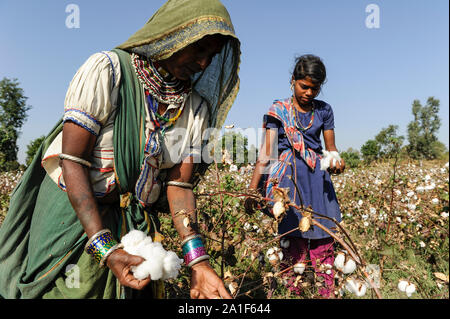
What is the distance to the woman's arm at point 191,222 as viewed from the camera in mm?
1193

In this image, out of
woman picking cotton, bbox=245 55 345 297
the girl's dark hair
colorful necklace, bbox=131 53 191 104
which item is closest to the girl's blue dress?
woman picking cotton, bbox=245 55 345 297

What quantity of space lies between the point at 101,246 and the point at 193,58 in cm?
74

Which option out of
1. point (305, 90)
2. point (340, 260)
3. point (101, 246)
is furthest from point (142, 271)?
point (305, 90)

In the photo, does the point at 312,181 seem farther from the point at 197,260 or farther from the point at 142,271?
the point at 142,271

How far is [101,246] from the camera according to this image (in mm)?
1056

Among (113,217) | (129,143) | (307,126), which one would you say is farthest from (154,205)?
(307,126)

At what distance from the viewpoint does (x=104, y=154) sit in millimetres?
1160

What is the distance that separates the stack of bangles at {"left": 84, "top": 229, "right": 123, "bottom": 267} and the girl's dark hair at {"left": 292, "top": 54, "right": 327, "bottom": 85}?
1.72m

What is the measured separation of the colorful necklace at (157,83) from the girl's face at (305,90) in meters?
1.19

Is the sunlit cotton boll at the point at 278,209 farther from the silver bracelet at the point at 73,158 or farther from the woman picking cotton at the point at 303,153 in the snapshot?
the woman picking cotton at the point at 303,153
